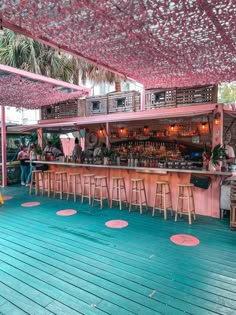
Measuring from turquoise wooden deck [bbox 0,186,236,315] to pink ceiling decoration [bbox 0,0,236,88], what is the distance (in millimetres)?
3021

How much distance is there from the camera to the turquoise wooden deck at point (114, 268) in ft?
7.41

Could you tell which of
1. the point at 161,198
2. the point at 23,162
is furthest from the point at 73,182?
the point at 161,198

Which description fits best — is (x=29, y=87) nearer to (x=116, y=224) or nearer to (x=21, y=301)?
(x=116, y=224)

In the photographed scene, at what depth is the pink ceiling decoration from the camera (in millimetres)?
2207

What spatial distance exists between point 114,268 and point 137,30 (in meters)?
3.07

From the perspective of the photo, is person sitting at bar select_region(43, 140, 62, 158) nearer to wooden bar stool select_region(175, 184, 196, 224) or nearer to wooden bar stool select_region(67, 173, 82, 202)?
wooden bar stool select_region(67, 173, 82, 202)

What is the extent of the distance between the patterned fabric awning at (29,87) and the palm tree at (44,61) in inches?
80.6

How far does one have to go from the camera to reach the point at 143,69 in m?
4.11

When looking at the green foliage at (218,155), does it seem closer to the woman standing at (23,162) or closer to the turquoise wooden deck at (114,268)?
the turquoise wooden deck at (114,268)

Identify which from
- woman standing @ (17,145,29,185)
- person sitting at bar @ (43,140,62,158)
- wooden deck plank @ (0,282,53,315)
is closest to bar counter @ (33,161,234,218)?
person sitting at bar @ (43,140,62,158)

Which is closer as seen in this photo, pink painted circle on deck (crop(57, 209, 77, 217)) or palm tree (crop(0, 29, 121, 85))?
pink painted circle on deck (crop(57, 209, 77, 217))

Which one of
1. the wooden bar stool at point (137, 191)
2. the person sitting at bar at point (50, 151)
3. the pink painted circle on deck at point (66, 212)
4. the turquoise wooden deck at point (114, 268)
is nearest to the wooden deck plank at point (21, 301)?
the turquoise wooden deck at point (114, 268)

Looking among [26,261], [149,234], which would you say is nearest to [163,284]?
[149,234]

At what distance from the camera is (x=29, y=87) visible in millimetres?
5457
